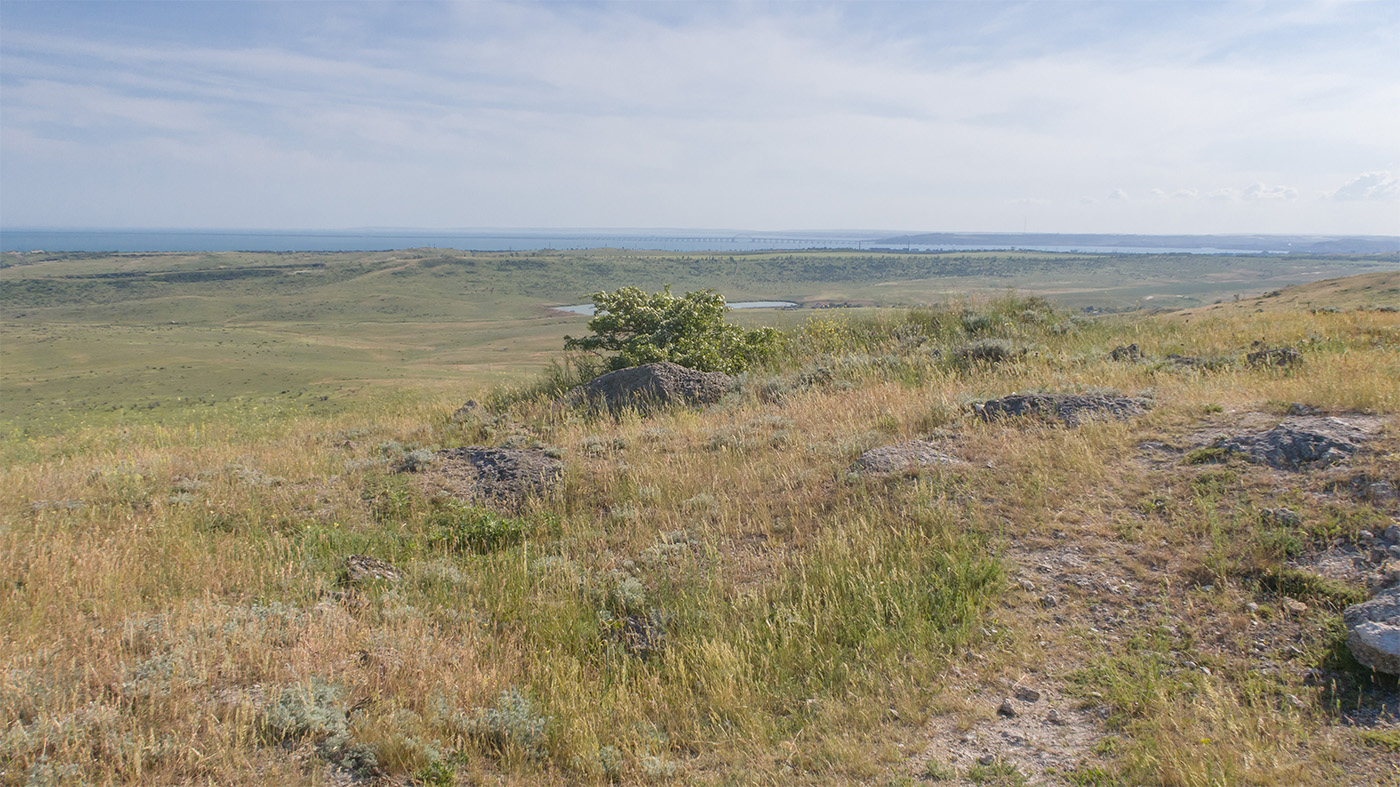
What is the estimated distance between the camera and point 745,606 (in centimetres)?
481

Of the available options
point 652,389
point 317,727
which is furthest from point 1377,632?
point 652,389

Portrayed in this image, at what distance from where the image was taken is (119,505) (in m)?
6.90

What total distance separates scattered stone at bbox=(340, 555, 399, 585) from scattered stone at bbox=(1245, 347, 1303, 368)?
10.3 meters

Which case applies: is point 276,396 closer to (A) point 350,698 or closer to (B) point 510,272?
(A) point 350,698

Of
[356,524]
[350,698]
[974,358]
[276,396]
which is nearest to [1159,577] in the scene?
[350,698]

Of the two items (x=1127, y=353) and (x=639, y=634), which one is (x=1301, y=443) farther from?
(x=1127, y=353)

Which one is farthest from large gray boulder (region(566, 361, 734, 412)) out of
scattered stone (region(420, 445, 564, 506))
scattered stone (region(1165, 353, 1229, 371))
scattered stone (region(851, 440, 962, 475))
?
scattered stone (region(1165, 353, 1229, 371))

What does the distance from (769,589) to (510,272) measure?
122987mm

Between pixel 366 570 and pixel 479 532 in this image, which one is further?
pixel 479 532

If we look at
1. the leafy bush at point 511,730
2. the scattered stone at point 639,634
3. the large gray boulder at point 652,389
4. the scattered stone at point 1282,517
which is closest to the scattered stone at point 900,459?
the scattered stone at point 1282,517

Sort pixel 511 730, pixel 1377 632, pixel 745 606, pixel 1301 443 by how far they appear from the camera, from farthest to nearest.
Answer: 1. pixel 1301 443
2. pixel 745 606
3. pixel 511 730
4. pixel 1377 632

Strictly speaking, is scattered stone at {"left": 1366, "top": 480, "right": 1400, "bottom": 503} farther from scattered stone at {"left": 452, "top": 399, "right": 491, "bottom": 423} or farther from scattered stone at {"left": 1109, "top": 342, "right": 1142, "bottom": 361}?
scattered stone at {"left": 452, "top": 399, "right": 491, "bottom": 423}

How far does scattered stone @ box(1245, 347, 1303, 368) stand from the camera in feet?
30.5

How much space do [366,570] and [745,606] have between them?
278 centimetres
